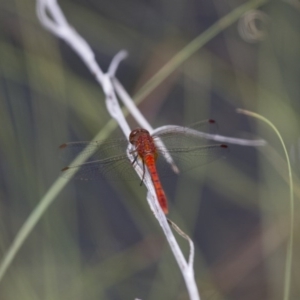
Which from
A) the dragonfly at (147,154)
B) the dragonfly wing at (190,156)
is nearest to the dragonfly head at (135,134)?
the dragonfly at (147,154)

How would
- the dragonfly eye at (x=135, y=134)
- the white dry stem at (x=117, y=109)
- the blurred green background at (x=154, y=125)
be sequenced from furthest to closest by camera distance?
the blurred green background at (x=154, y=125) < the dragonfly eye at (x=135, y=134) < the white dry stem at (x=117, y=109)

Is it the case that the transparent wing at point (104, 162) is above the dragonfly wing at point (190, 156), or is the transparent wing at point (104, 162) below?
above

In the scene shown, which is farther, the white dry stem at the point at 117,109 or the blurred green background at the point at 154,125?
the blurred green background at the point at 154,125

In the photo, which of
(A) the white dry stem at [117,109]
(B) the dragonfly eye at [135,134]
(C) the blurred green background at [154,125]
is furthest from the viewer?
(C) the blurred green background at [154,125]

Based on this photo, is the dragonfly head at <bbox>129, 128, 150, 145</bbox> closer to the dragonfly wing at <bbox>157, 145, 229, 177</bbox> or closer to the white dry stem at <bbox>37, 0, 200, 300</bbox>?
the white dry stem at <bbox>37, 0, 200, 300</bbox>

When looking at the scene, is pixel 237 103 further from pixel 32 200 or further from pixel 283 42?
pixel 32 200

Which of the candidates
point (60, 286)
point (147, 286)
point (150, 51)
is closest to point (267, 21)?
point (150, 51)

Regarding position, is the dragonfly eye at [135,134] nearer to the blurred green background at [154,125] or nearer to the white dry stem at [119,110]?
the white dry stem at [119,110]
